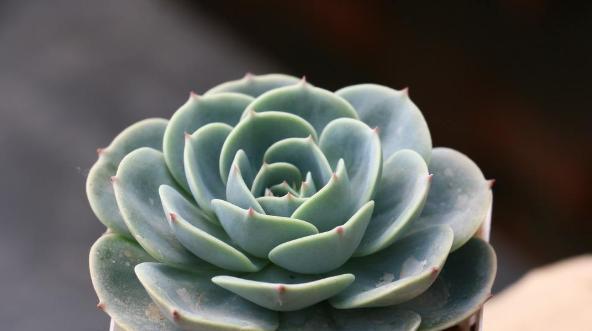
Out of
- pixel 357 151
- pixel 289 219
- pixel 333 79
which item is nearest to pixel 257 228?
pixel 289 219

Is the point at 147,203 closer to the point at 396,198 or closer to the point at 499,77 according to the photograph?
the point at 396,198

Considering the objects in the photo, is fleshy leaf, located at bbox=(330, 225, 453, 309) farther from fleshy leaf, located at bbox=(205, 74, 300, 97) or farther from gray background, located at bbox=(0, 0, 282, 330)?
gray background, located at bbox=(0, 0, 282, 330)

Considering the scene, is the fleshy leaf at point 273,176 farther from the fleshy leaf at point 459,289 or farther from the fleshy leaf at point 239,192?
the fleshy leaf at point 459,289

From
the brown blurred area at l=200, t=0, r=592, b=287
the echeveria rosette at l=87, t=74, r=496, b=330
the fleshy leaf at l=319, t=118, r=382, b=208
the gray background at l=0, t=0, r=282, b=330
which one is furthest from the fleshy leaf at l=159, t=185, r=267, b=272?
the brown blurred area at l=200, t=0, r=592, b=287

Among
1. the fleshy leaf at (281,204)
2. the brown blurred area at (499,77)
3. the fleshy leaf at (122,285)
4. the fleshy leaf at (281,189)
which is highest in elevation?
the fleshy leaf at (281,204)

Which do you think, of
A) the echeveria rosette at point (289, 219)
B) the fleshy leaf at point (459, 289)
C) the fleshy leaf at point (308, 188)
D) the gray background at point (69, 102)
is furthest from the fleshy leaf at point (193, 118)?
the gray background at point (69, 102)

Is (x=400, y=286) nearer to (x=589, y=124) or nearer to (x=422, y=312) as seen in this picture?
(x=422, y=312)
